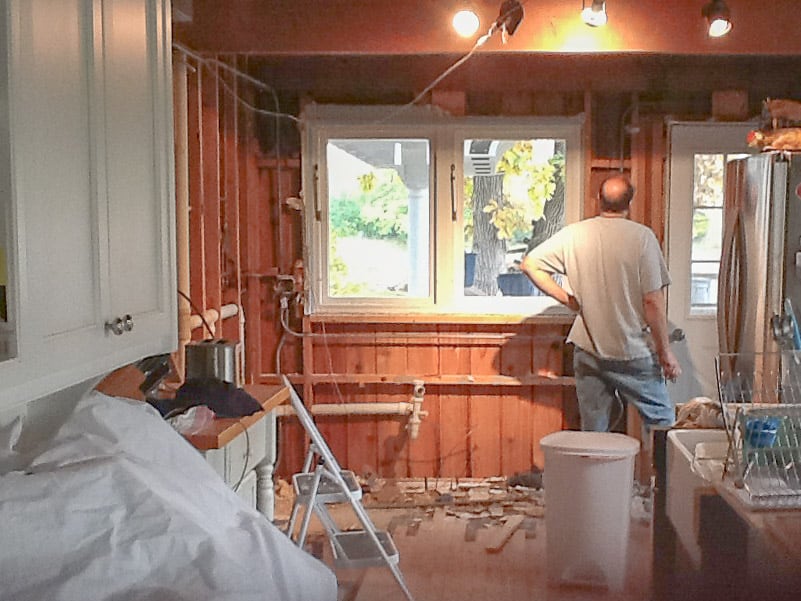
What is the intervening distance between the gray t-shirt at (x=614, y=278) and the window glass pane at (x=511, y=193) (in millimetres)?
530

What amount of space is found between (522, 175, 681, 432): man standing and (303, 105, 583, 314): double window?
494mm

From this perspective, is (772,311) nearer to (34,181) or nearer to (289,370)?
(289,370)

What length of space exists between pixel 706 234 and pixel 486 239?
1.13 meters

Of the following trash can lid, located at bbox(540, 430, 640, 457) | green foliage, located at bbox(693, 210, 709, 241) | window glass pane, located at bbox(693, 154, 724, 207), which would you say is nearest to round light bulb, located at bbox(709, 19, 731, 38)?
window glass pane, located at bbox(693, 154, 724, 207)

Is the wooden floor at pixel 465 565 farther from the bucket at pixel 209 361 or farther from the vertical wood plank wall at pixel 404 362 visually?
the bucket at pixel 209 361

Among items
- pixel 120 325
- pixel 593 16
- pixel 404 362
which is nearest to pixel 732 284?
pixel 593 16

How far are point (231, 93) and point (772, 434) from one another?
3.05 m

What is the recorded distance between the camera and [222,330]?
425cm

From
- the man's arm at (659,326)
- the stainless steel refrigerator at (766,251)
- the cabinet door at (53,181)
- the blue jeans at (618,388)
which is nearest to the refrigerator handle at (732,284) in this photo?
the stainless steel refrigerator at (766,251)

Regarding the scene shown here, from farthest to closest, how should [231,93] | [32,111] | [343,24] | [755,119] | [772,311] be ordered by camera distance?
[755,119]
[231,93]
[343,24]
[772,311]
[32,111]

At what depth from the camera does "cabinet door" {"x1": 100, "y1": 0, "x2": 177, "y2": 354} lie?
75.6 inches

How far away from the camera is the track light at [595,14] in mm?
3359

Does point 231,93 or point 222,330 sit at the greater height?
point 231,93

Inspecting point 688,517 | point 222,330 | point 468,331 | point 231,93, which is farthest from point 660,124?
point 688,517
